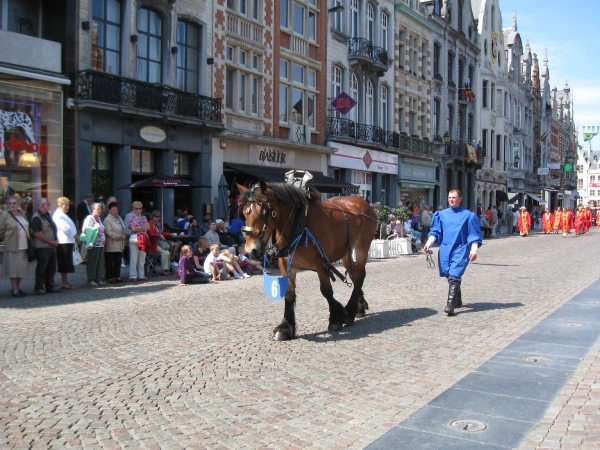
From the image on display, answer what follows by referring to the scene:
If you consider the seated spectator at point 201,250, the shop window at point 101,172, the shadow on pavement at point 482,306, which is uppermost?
the shop window at point 101,172

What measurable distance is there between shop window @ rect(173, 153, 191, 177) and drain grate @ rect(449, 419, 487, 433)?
18430 millimetres

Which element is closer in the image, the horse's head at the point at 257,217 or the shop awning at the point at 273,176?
the horse's head at the point at 257,217

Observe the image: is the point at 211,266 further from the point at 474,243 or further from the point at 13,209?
the point at 474,243

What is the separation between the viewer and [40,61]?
1728 centimetres

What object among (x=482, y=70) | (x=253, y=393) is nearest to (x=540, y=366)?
(x=253, y=393)

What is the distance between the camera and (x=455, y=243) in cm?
937

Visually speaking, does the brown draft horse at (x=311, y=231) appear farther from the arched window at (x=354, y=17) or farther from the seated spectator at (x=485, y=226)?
the seated spectator at (x=485, y=226)

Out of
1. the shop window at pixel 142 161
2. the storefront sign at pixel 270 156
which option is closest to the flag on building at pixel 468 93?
the storefront sign at pixel 270 156

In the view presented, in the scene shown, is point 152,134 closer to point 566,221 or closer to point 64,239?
point 64,239

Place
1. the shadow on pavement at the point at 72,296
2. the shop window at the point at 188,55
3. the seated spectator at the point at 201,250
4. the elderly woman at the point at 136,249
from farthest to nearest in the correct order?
the shop window at the point at 188,55, the seated spectator at the point at 201,250, the elderly woman at the point at 136,249, the shadow on pavement at the point at 72,296

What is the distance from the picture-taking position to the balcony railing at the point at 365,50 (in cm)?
3200

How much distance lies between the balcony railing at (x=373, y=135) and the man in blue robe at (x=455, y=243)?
2085 cm

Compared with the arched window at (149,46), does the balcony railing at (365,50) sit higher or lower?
higher

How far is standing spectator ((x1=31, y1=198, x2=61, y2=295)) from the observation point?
1173cm
